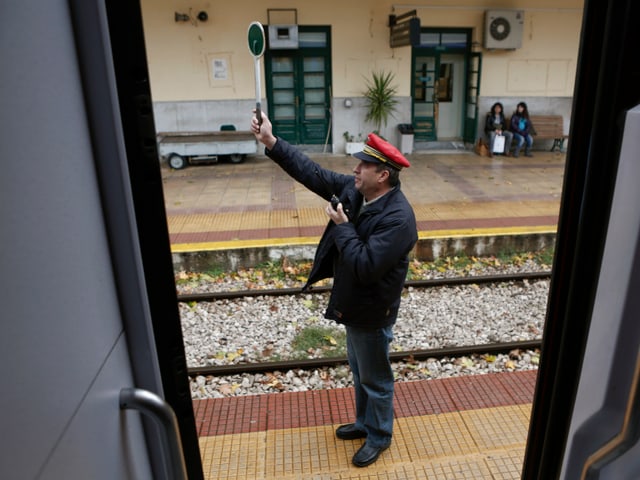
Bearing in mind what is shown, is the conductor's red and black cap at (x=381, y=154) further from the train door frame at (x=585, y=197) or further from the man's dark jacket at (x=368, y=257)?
the train door frame at (x=585, y=197)

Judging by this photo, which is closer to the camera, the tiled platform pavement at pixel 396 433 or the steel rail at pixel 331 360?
the tiled platform pavement at pixel 396 433

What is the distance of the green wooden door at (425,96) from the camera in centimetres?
1418

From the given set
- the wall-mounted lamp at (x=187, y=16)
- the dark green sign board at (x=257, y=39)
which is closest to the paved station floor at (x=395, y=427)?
the dark green sign board at (x=257, y=39)

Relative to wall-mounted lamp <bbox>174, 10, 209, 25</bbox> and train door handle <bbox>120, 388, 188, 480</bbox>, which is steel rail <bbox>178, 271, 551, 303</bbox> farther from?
wall-mounted lamp <bbox>174, 10, 209, 25</bbox>

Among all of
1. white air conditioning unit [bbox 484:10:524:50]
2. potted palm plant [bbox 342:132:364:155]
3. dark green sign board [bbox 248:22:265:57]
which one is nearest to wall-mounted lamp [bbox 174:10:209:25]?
potted palm plant [bbox 342:132:364:155]

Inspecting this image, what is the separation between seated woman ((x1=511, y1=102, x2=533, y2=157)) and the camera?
13555 millimetres

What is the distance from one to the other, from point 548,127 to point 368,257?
13.2 m

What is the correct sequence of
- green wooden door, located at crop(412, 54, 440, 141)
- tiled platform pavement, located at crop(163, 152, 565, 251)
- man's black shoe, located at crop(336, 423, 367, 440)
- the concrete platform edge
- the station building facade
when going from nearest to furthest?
man's black shoe, located at crop(336, 423, 367, 440) → the concrete platform edge → tiled platform pavement, located at crop(163, 152, 565, 251) → the station building facade → green wooden door, located at crop(412, 54, 440, 141)

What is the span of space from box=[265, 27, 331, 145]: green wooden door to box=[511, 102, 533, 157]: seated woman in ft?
16.2

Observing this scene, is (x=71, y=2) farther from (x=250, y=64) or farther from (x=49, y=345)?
(x=250, y=64)

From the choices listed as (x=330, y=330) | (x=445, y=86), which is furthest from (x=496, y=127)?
(x=330, y=330)

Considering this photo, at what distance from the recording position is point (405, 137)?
14.0 metres

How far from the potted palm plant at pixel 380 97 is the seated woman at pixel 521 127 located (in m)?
3.17

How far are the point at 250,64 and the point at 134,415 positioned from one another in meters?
12.7
